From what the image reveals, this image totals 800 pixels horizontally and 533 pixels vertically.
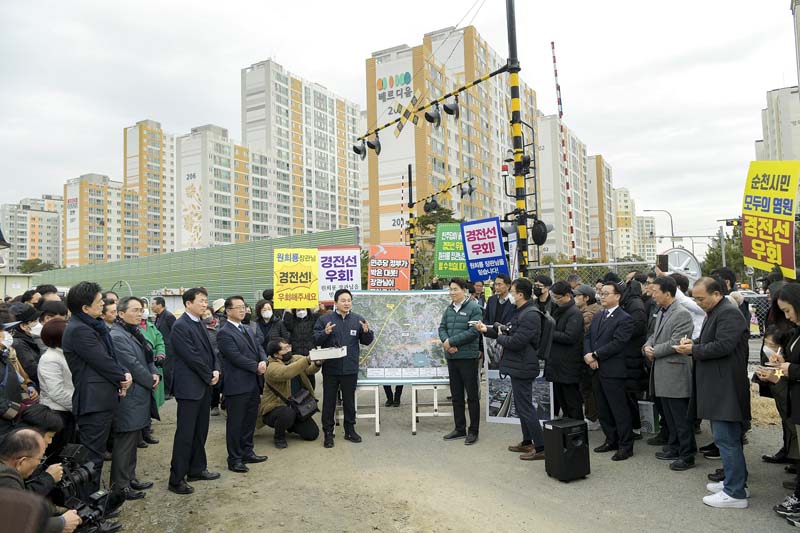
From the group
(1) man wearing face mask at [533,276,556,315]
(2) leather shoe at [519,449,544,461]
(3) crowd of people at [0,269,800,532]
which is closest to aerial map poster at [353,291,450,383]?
(3) crowd of people at [0,269,800,532]

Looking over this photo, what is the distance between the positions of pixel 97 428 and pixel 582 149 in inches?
3992

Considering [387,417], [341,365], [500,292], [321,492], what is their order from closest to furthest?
[321,492] < [341,365] < [500,292] < [387,417]

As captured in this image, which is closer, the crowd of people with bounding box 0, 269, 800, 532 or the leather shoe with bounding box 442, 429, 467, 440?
the crowd of people with bounding box 0, 269, 800, 532

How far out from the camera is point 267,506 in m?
5.06

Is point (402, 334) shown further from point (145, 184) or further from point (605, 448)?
point (145, 184)

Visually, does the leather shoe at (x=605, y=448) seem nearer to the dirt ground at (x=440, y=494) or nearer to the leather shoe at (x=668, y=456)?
the dirt ground at (x=440, y=494)

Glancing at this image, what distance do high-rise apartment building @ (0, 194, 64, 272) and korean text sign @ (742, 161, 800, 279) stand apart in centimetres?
15327

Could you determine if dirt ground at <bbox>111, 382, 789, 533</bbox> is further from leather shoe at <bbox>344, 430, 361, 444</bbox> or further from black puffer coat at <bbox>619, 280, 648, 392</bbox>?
black puffer coat at <bbox>619, 280, 648, 392</bbox>

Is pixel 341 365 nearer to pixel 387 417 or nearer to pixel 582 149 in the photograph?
pixel 387 417

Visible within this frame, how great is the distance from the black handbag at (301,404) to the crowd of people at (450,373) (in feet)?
0.09

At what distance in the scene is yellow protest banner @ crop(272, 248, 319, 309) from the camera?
9.33 meters

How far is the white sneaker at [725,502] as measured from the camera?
183 inches

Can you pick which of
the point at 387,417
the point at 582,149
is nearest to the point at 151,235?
the point at 582,149

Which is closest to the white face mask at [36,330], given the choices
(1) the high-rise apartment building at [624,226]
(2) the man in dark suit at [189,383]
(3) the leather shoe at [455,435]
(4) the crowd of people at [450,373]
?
(4) the crowd of people at [450,373]
